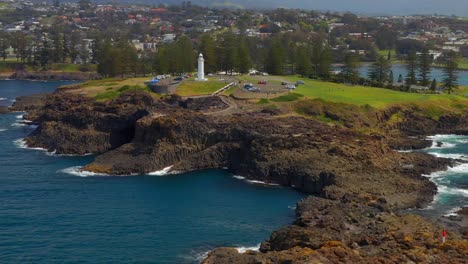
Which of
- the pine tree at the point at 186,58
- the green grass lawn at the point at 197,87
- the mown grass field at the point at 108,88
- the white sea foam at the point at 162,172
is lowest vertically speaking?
the white sea foam at the point at 162,172

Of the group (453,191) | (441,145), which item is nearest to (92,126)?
(441,145)

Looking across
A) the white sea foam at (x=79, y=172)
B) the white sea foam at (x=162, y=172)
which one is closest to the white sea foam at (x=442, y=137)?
the white sea foam at (x=162, y=172)

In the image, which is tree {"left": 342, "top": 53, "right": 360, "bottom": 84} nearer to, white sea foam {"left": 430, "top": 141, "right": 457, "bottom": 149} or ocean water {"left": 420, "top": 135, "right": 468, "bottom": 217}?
ocean water {"left": 420, "top": 135, "right": 468, "bottom": 217}

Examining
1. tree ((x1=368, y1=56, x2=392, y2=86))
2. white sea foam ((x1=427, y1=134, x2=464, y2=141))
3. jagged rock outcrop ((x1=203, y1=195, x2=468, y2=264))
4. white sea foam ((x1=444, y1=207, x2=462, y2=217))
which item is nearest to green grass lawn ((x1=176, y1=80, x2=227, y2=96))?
white sea foam ((x1=427, y1=134, x2=464, y2=141))

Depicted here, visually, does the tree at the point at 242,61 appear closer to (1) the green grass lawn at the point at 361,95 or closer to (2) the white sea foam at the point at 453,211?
(1) the green grass lawn at the point at 361,95

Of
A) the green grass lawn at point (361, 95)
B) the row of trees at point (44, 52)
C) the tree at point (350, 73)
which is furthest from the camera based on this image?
the row of trees at point (44, 52)

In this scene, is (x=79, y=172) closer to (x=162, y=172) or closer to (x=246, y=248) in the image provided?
(x=162, y=172)
